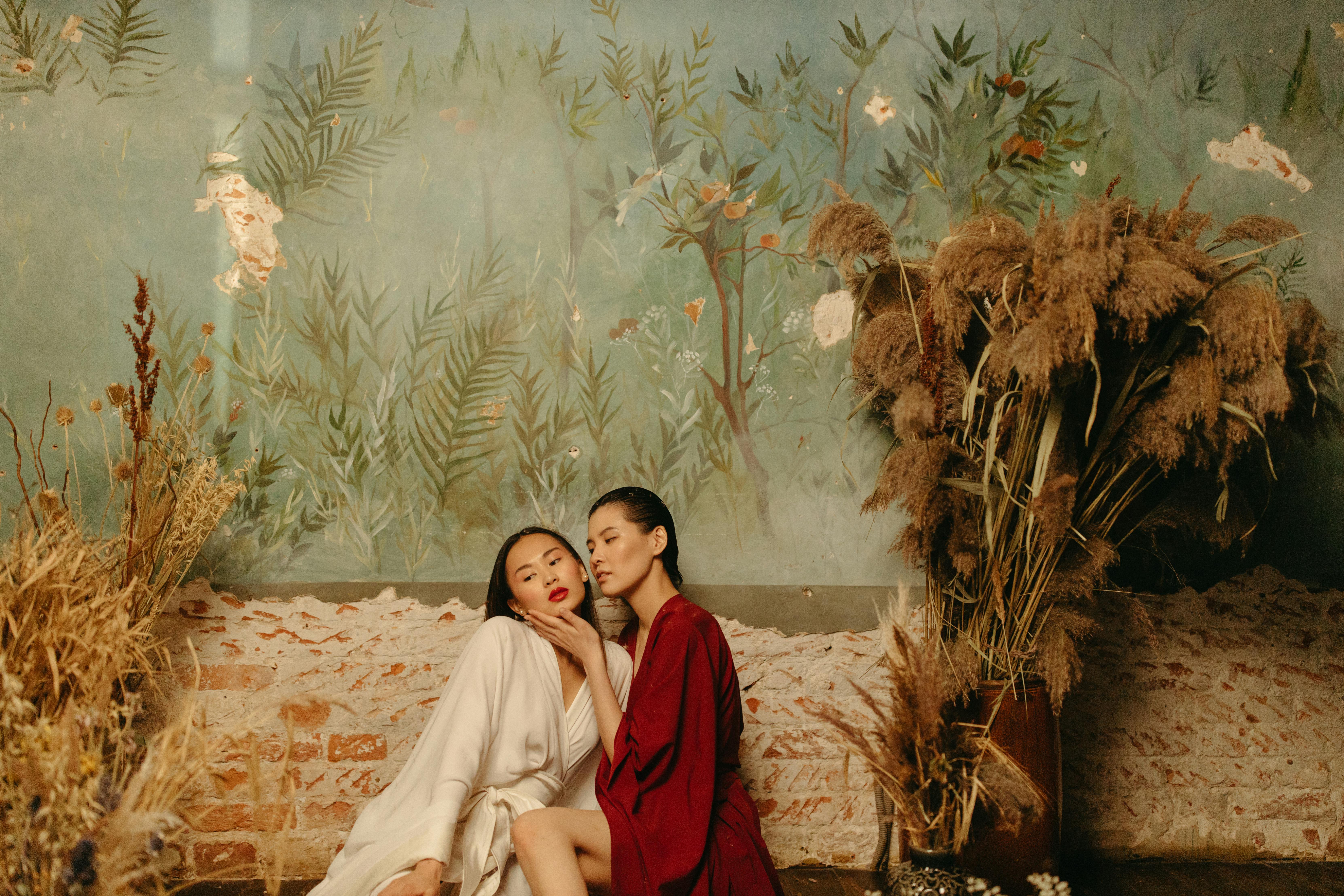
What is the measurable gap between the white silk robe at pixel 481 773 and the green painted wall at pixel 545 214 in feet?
1.69

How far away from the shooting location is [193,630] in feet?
8.25

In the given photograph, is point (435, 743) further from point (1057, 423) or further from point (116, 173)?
point (116, 173)

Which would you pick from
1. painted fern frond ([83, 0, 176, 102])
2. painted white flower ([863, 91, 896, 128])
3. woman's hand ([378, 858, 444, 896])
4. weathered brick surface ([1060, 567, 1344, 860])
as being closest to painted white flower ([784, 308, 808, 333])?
painted white flower ([863, 91, 896, 128])

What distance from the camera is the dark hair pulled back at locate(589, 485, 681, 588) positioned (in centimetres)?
231

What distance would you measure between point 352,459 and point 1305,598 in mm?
3081

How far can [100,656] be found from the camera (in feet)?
4.75

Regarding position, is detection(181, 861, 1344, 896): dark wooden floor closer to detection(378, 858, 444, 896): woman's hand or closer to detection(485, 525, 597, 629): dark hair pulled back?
detection(378, 858, 444, 896): woman's hand

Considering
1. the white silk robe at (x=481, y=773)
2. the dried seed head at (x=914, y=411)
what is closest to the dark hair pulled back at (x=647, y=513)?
the white silk robe at (x=481, y=773)

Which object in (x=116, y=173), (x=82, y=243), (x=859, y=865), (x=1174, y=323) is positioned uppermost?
(x=116, y=173)

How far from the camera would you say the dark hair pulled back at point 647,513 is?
2312mm

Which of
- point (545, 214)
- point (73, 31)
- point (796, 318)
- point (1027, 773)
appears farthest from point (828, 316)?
point (73, 31)

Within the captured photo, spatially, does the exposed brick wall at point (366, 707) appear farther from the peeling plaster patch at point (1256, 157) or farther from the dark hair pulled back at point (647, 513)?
the peeling plaster patch at point (1256, 157)

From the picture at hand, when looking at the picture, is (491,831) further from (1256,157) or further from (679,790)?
(1256,157)


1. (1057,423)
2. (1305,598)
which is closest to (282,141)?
(1057,423)
